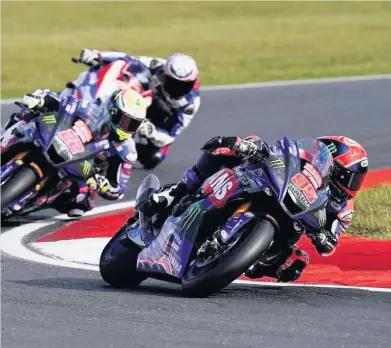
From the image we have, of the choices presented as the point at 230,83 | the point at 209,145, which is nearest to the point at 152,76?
the point at 209,145

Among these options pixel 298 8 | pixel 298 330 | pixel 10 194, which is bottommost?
pixel 298 8

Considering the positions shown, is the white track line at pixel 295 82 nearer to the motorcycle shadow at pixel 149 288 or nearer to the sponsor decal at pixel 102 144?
the sponsor decal at pixel 102 144

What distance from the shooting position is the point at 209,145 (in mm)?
7594

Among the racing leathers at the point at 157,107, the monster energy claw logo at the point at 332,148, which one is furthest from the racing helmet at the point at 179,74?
the monster energy claw logo at the point at 332,148

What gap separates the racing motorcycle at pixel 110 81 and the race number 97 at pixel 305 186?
16.8ft

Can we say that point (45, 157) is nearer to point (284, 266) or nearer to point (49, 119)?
point (49, 119)

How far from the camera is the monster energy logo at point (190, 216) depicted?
7.56 metres

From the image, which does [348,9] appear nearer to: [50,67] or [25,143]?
[50,67]

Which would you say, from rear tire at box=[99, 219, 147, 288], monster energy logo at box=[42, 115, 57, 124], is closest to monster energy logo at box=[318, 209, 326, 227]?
rear tire at box=[99, 219, 147, 288]

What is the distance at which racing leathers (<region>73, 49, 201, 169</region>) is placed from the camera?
13.2m

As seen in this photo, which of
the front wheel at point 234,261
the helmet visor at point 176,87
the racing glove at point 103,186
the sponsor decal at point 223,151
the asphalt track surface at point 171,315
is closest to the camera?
the asphalt track surface at point 171,315

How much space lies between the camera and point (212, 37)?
2795 cm

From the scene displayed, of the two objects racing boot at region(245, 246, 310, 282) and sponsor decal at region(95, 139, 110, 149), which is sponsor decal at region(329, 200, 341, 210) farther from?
sponsor decal at region(95, 139, 110, 149)

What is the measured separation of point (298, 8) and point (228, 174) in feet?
86.6
